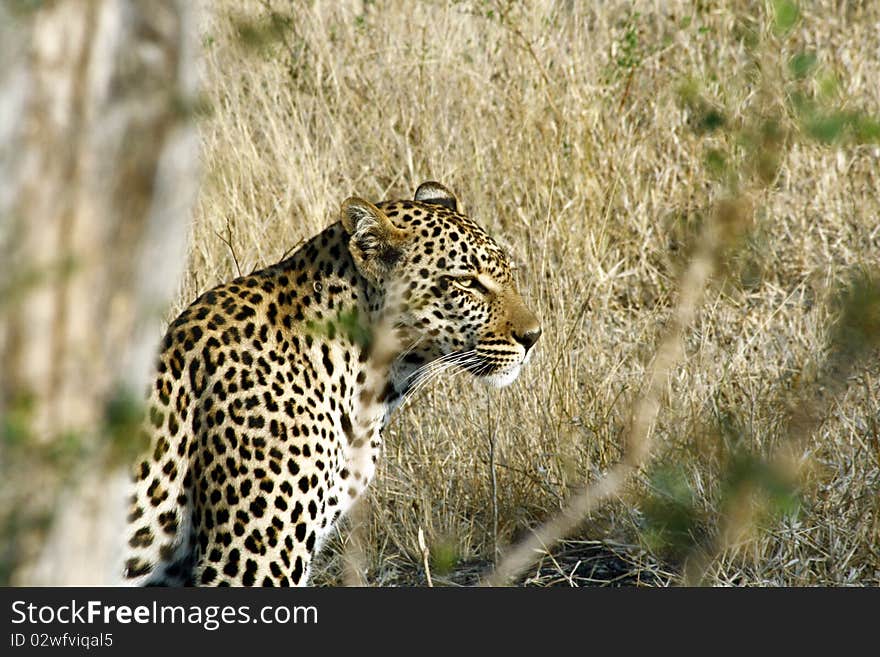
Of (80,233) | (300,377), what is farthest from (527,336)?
(80,233)

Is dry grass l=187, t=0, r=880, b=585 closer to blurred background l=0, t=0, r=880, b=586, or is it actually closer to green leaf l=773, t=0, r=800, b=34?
blurred background l=0, t=0, r=880, b=586

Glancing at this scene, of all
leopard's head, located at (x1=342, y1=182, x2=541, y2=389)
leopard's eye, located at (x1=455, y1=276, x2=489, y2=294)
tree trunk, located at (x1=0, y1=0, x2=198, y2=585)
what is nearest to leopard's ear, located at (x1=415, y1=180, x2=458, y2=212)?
leopard's head, located at (x1=342, y1=182, x2=541, y2=389)

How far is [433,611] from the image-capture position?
4250 millimetres

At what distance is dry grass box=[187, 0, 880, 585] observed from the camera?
20.8 feet

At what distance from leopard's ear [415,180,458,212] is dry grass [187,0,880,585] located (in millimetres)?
874

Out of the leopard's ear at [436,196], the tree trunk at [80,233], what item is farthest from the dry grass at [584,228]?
the tree trunk at [80,233]

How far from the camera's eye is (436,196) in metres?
6.50

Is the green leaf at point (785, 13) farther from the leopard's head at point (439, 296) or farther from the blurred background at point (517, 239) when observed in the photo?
the leopard's head at point (439, 296)

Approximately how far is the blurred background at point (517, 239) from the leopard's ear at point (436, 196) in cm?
98

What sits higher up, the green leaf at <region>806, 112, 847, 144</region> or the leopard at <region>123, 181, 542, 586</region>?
the green leaf at <region>806, 112, 847, 144</region>

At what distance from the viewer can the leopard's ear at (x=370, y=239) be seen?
5.75 meters

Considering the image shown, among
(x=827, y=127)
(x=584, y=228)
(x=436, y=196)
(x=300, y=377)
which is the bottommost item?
(x=300, y=377)

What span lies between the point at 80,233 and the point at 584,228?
22.0 feet

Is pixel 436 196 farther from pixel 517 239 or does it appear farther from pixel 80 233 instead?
pixel 80 233
